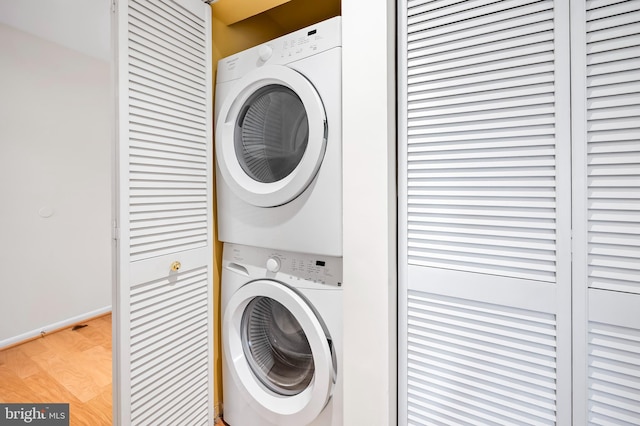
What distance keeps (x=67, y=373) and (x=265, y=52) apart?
235cm

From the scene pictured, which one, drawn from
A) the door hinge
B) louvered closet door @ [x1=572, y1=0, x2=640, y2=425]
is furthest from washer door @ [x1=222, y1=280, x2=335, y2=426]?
louvered closet door @ [x1=572, y1=0, x2=640, y2=425]

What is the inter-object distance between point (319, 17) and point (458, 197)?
59.5 inches

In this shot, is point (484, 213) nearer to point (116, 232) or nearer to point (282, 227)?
point (282, 227)

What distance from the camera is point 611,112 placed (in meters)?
0.74

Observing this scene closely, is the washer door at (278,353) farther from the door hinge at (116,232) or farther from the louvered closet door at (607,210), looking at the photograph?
the louvered closet door at (607,210)

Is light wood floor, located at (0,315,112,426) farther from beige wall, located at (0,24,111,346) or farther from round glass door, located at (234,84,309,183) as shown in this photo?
round glass door, located at (234,84,309,183)

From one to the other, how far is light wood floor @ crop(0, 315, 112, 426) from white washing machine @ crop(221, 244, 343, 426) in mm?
795

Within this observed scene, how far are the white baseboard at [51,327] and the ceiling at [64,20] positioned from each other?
238 centimetres

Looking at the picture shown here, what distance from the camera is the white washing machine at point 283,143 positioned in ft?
3.67

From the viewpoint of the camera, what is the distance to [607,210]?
753 millimetres

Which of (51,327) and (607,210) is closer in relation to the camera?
(607,210)

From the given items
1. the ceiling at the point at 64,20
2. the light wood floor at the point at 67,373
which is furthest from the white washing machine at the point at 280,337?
the ceiling at the point at 64,20

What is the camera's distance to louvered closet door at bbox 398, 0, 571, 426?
0.80 metres

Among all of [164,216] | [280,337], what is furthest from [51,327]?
[280,337]
